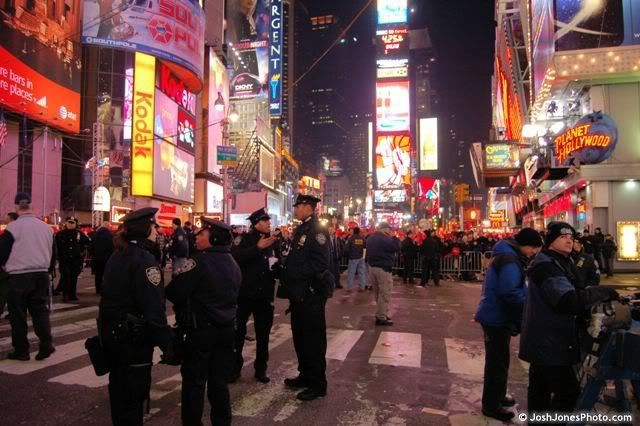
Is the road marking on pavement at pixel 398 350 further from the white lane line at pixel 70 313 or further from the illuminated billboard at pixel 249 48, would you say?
the illuminated billboard at pixel 249 48

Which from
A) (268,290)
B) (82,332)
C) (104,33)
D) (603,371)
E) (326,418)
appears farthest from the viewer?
(104,33)

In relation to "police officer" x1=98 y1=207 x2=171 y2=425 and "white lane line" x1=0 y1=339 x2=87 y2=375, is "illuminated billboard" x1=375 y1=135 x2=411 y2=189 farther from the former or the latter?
"police officer" x1=98 y1=207 x2=171 y2=425

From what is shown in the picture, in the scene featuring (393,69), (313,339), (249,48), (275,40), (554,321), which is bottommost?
(313,339)

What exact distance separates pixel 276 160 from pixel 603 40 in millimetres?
72059

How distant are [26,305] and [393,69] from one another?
260 feet

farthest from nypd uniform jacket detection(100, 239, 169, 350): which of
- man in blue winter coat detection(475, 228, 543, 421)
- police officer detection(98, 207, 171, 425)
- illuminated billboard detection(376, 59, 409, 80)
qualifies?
illuminated billboard detection(376, 59, 409, 80)

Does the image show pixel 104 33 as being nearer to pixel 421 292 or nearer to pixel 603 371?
pixel 421 292

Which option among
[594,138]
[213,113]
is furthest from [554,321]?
[213,113]

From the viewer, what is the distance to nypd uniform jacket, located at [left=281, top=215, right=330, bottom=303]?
5.44 metres

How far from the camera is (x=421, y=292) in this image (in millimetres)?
15859

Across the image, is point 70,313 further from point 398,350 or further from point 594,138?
point 594,138

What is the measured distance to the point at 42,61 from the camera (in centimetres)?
2720

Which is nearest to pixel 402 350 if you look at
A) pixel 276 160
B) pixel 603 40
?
pixel 603 40

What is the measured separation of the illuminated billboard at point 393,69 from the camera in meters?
79.4
